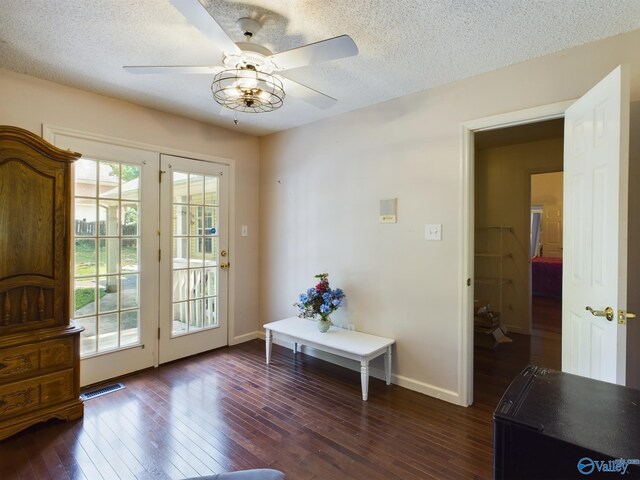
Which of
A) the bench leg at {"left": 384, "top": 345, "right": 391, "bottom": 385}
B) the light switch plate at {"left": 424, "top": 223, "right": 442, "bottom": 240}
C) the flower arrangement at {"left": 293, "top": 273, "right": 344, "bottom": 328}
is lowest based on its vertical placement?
the bench leg at {"left": 384, "top": 345, "right": 391, "bottom": 385}

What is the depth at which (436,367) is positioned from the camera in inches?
105

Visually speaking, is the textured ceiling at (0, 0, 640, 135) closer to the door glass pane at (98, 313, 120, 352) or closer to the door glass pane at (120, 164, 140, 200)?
the door glass pane at (120, 164, 140, 200)

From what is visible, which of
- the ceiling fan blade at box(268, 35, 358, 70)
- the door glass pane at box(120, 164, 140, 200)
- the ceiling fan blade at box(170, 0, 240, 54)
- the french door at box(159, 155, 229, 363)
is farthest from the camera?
the french door at box(159, 155, 229, 363)

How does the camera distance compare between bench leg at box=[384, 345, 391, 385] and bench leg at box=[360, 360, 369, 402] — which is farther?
bench leg at box=[384, 345, 391, 385]

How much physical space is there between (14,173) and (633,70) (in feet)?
12.4

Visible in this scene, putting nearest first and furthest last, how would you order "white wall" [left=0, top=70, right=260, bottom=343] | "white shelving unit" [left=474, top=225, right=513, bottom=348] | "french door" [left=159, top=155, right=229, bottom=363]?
"white wall" [left=0, top=70, right=260, bottom=343], "french door" [left=159, top=155, right=229, bottom=363], "white shelving unit" [left=474, top=225, right=513, bottom=348]

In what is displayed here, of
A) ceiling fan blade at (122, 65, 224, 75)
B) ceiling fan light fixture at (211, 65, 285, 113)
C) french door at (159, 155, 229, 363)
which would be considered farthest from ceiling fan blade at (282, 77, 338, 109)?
french door at (159, 155, 229, 363)

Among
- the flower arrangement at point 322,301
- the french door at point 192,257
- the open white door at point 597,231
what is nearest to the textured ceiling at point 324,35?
the open white door at point 597,231

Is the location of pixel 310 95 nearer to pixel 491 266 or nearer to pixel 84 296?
pixel 84 296

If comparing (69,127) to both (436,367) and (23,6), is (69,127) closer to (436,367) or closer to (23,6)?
(23,6)

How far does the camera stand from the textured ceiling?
5.59 ft

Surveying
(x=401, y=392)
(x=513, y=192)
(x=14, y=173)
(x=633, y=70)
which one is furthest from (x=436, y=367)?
(x=14, y=173)

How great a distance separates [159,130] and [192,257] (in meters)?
1.28

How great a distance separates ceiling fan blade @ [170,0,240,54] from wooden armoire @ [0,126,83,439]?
5.04 ft
